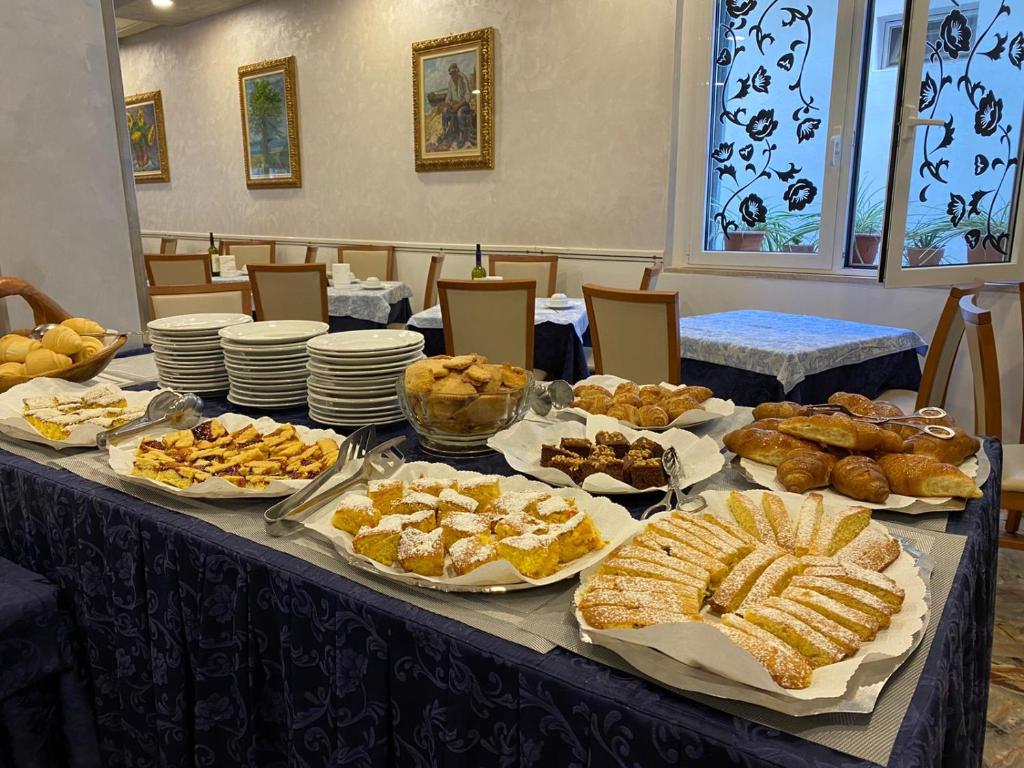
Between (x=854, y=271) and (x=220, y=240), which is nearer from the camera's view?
(x=854, y=271)

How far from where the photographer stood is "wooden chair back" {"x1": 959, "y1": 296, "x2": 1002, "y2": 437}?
2.01 meters

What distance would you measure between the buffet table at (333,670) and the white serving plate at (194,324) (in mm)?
384

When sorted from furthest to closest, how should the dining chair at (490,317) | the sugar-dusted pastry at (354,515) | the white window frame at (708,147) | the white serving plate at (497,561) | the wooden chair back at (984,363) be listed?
the white window frame at (708,147), the dining chair at (490,317), the wooden chair back at (984,363), the sugar-dusted pastry at (354,515), the white serving plate at (497,561)

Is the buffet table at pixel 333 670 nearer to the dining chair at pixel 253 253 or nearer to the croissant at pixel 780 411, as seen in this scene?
the croissant at pixel 780 411

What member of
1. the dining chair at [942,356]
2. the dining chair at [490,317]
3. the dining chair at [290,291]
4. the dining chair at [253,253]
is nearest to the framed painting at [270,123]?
the dining chair at [253,253]

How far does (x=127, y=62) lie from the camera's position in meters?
7.87

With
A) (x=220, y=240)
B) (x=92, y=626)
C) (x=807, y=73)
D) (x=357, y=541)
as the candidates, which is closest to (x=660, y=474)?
(x=357, y=541)

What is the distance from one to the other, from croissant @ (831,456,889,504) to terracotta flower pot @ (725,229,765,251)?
3272 millimetres

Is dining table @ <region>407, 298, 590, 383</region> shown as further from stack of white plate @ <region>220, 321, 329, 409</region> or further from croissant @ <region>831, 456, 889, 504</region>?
croissant @ <region>831, 456, 889, 504</region>

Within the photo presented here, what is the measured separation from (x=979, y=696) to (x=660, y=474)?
0.59 m

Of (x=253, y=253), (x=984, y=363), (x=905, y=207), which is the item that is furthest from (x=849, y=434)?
(x=253, y=253)

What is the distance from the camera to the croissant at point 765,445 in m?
1.05

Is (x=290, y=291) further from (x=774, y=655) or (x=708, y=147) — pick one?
(x=774, y=655)

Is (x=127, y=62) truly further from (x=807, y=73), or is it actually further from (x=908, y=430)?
(x=908, y=430)
